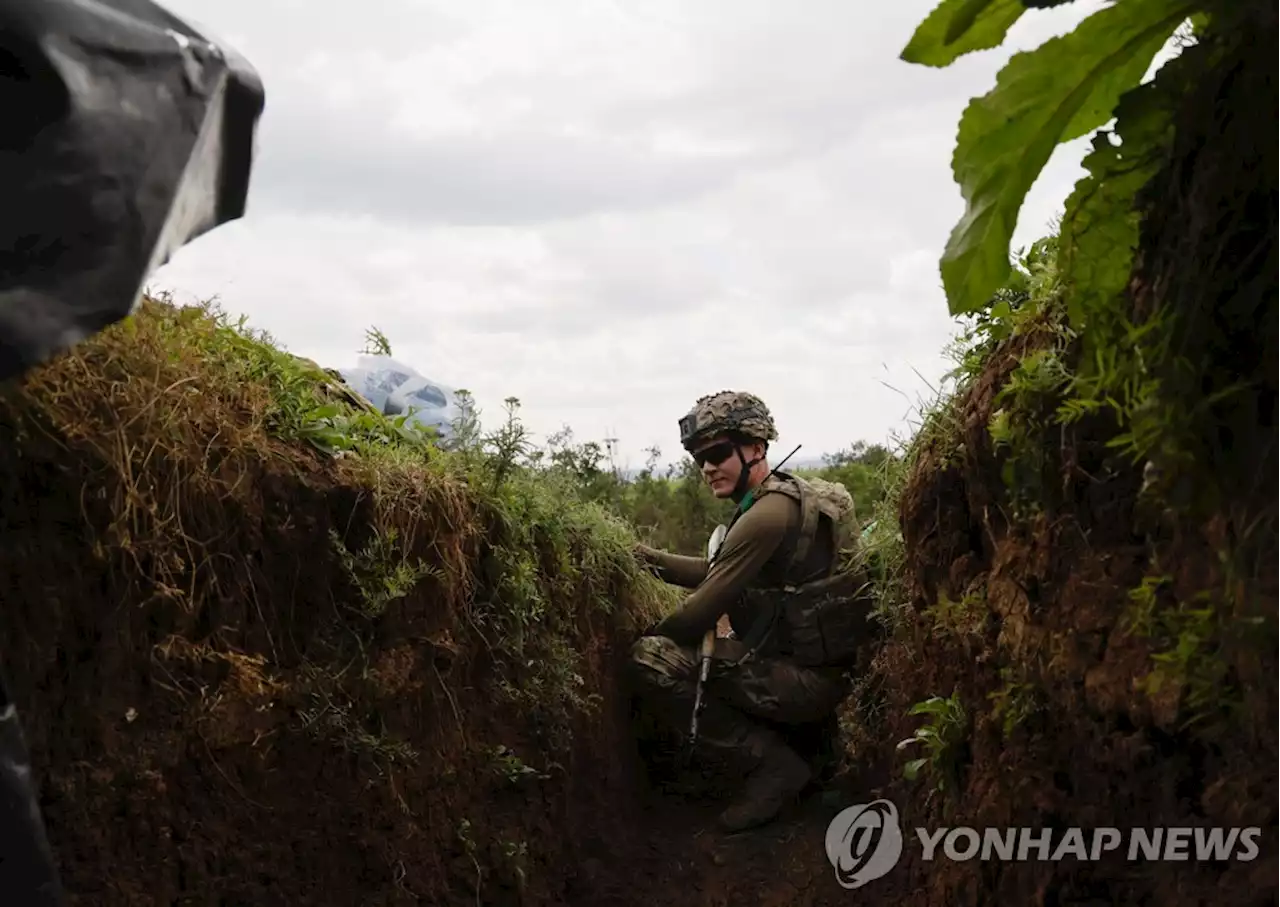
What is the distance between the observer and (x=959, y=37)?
1.46 metres

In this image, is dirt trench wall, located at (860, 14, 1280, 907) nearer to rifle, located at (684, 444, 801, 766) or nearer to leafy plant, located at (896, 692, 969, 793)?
leafy plant, located at (896, 692, 969, 793)

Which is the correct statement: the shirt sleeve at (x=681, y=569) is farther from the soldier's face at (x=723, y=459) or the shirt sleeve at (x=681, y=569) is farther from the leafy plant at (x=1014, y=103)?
the leafy plant at (x=1014, y=103)

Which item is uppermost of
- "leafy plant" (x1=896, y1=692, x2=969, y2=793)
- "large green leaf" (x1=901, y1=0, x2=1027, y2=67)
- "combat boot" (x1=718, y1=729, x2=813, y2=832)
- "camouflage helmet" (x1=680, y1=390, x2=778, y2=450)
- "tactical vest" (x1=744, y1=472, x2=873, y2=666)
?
"camouflage helmet" (x1=680, y1=390, x2=778, y2=450)

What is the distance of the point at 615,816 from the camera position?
4.54m

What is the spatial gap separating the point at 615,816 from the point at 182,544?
2.72 m

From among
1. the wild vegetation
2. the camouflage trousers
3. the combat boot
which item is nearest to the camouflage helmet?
the wild vegetation

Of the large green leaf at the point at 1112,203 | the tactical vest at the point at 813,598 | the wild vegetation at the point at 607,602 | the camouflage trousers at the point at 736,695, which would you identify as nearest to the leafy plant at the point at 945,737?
the wild vegetation at the point at 607,602

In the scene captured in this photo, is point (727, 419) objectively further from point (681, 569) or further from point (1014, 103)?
point (1014, 103)

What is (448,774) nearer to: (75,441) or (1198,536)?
(75,441)

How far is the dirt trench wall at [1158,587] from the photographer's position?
A: 127cm

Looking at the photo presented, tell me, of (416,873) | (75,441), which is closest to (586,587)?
(416,873)

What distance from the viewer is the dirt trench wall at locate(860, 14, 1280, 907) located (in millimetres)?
1272

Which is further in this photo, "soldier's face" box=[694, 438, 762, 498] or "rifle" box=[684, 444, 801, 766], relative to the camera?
"soldier's face" box=[694, 438, 762, 498]

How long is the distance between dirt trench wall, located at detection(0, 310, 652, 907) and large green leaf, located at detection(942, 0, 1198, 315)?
7.16 feet
